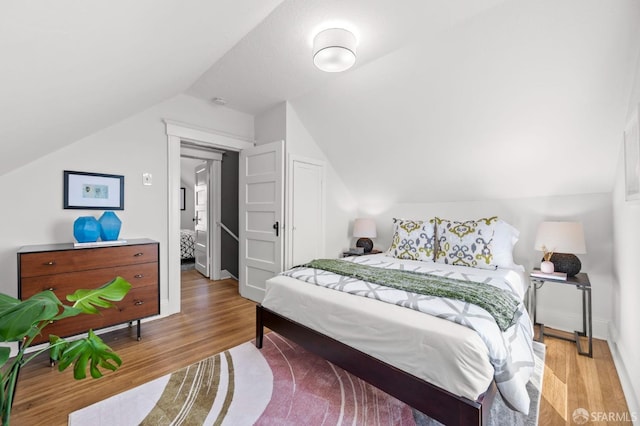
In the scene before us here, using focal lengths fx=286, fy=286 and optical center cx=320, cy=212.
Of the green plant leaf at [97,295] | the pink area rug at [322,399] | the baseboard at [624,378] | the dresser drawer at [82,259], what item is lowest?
the pink area rug at [322,399]

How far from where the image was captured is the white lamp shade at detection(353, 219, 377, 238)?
13.2 feet

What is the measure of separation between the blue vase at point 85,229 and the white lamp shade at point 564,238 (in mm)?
3980

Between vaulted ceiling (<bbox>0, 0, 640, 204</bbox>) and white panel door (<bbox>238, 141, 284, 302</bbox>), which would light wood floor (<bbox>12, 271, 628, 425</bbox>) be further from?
vaulted ceiling (<bbox>0, 0, 640, 204</bbox>)

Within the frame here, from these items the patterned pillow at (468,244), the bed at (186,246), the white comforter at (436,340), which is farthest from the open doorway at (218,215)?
the patterned pillow at (468,244)

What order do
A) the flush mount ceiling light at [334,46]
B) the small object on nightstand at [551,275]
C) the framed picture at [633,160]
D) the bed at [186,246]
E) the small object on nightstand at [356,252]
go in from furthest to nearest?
1. the bed at [186,246]
2. the small object on nightstand at [356,252]
3. the small object on nightstand at [551,275]
4. the flush mount ceiling light at [334,46]
5. the framed picture at [633,160]

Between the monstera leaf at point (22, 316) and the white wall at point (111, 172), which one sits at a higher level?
the white wall at point (111, 172)

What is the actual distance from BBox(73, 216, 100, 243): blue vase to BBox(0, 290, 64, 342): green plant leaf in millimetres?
1842

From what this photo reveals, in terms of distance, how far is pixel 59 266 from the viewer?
216 centimetres

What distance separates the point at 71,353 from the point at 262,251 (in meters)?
2.64

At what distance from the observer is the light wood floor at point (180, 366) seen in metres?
1.71

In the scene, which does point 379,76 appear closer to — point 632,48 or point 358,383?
point 632,48

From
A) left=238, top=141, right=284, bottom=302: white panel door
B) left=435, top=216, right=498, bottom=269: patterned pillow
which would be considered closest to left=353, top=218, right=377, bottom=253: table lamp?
left=435, top=216, right=498, bottom=269: patterned pillow

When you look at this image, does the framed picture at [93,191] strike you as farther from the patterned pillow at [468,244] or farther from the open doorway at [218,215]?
the patterned pillow at [468,244]

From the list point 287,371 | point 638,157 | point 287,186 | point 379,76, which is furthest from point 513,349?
point 287,186
